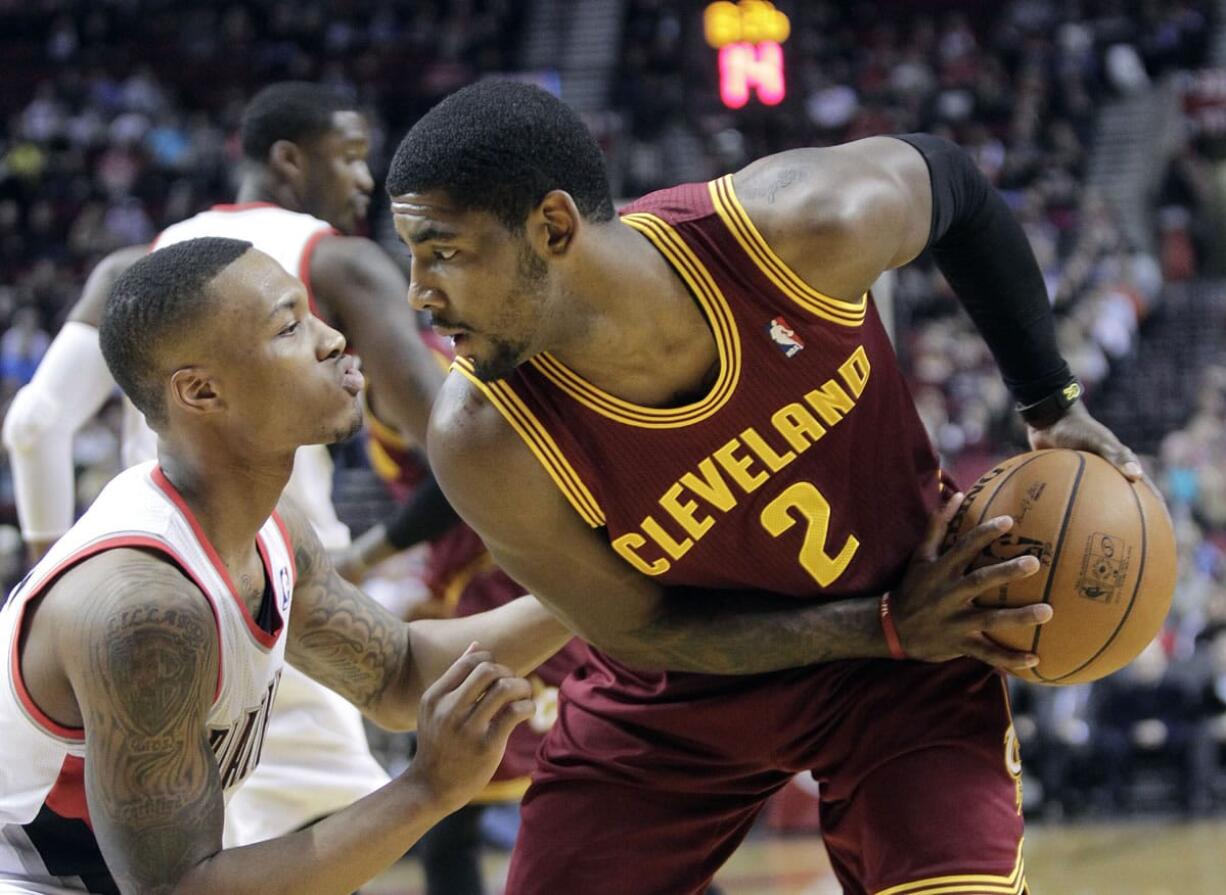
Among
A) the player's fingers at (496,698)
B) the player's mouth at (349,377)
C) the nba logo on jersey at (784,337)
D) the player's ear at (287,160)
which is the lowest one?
the player's ear at (287,160)

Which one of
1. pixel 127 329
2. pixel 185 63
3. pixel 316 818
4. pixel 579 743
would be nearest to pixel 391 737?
pixel 316 818

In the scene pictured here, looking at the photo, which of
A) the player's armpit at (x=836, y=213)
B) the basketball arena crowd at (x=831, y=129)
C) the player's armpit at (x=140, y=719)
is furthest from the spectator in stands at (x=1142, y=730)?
the player's armpit at (x=140, y=719)

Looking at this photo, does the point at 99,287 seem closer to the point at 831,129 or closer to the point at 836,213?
the point at 836,213

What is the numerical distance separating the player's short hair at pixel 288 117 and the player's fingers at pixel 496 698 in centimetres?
202

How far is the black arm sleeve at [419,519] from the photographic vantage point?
3934mm

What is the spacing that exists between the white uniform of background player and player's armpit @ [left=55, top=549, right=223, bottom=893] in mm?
1099

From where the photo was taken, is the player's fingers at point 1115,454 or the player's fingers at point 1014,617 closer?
the player's fingers at point 1014,617

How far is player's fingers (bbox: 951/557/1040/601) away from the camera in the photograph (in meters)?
2.59

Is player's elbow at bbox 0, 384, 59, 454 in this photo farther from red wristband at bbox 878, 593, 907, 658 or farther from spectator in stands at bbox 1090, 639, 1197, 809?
spectator in stands at bbox 1090, 639, 1197, 809

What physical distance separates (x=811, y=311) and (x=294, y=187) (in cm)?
176

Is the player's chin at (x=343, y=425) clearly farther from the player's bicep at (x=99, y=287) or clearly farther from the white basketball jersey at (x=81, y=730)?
the player's bicep at (x=99, y=287)

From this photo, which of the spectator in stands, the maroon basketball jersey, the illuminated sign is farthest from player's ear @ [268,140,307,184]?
the illuminated sign

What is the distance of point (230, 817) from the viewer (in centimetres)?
344

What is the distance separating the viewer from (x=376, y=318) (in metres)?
3.60
